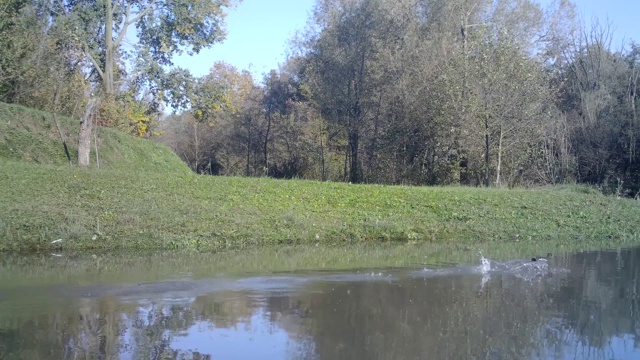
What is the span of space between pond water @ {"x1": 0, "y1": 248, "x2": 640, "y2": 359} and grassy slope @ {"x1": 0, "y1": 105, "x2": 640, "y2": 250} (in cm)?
293

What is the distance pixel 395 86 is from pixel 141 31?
1533 cm

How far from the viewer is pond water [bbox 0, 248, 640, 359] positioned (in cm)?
820

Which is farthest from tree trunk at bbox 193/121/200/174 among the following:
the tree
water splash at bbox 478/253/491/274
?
water splash at bbox 478/253/491/274

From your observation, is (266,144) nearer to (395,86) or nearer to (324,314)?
(395,86)

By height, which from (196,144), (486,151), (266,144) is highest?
(196,144)

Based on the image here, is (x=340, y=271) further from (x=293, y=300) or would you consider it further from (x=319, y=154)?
(x=319, y=154)

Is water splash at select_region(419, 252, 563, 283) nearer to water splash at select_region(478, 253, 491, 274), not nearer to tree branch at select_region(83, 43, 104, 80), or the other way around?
water splash at select_region(478, 253, 491, 274)

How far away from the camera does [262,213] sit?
1970 centimetres

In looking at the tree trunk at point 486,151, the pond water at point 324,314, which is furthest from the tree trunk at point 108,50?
the tree trunk at point 486,151

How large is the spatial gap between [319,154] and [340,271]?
3280 centimetres

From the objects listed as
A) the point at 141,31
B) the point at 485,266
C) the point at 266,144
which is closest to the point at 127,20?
the point at 141,31

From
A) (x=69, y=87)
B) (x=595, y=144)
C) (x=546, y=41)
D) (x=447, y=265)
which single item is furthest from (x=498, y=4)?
(x=447, y=265)

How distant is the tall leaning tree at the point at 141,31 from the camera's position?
25.3 meters

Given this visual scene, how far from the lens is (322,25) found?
42406mm
